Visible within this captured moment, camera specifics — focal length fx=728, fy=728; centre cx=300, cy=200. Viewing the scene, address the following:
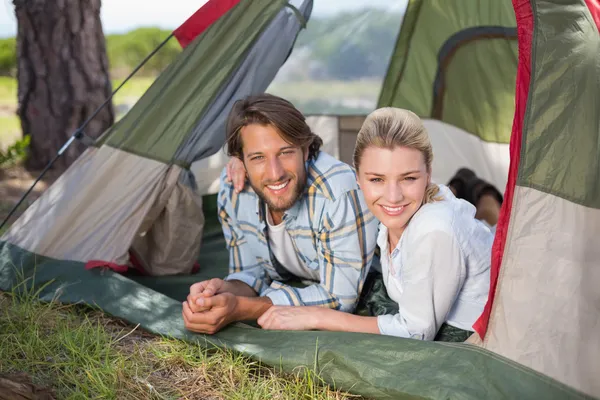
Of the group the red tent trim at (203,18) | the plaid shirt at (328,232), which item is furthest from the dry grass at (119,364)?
the red tent trim at (203,18)

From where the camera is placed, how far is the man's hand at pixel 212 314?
224cm

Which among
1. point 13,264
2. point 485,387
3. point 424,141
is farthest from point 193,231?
point 485,387

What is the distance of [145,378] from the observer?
7.11 feet

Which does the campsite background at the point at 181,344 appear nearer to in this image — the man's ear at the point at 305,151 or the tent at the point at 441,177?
the tent at the point at 441,177

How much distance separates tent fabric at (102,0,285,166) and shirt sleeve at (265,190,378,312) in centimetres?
73

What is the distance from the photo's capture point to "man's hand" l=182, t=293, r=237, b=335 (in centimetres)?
224

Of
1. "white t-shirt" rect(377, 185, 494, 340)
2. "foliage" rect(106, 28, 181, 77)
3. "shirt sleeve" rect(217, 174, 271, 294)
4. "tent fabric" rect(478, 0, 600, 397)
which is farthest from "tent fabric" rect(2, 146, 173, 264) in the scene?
"foliage" rect(106, 28, 181, 77)

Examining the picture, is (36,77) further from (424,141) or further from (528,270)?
(528,270)

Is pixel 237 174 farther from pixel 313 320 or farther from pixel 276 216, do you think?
pixel 313 320

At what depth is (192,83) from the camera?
2.77m

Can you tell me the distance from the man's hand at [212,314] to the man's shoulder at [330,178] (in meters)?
0.44

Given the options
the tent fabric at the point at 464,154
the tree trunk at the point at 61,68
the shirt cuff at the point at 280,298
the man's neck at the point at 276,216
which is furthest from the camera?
the tree trunk at the point at 61,68

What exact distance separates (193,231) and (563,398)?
1730 mm

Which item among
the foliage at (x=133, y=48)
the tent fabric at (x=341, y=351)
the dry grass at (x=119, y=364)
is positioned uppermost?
the foliage at (x=133, y=48)
